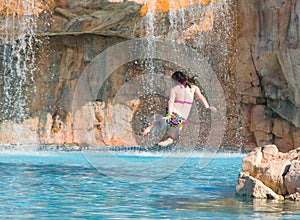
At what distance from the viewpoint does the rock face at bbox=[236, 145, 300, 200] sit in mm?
9008

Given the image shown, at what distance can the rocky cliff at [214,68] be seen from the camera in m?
19.7

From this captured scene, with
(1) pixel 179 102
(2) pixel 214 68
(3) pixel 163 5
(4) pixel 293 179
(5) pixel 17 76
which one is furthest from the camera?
(2) pixel 214 68

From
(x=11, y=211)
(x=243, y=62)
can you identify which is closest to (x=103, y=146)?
(x=243, y=62)

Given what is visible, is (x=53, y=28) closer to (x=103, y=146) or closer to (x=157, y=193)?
(x=103, y=146)

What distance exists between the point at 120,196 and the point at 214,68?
506 inches

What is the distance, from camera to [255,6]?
20.1 m

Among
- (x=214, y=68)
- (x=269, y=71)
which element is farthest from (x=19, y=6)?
(x=269, y=71)

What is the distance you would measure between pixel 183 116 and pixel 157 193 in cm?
164

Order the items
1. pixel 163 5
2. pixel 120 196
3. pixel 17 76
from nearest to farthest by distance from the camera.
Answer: pixel 120 196, pixel 163 5, pixel 17 76

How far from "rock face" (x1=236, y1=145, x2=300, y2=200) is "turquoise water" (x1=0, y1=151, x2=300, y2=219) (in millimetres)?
279

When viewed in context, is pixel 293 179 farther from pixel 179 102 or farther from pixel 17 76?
pixel 17 76

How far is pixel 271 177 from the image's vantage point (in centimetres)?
925

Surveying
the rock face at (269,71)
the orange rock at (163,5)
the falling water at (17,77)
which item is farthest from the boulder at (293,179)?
the falling water at (17,77)

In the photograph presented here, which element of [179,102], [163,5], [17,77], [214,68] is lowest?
[179,102]
